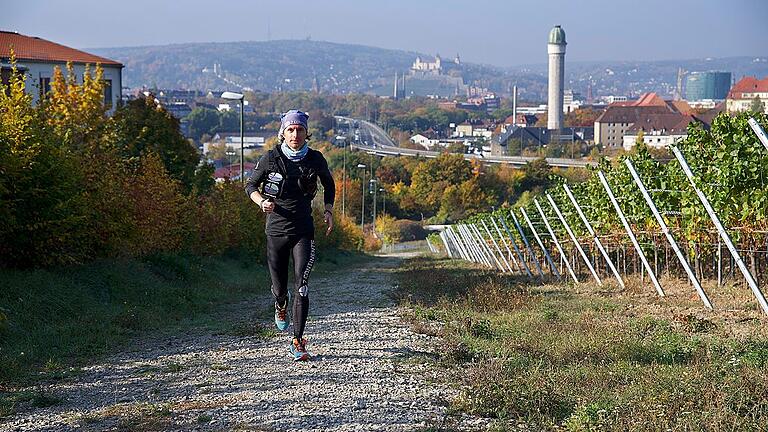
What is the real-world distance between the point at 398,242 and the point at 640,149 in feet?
260

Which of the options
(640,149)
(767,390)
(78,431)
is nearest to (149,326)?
(78,431)

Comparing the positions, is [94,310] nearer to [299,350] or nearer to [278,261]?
[278,261]

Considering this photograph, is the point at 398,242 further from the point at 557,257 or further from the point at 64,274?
the point at 64,274

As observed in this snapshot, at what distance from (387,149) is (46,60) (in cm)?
11054

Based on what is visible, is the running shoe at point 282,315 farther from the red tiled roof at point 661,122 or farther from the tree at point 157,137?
the red tiled roof at point 661,122

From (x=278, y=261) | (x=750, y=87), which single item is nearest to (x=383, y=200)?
(x=750, y=87)

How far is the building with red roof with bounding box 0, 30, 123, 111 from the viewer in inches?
1935

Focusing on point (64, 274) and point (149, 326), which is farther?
point (64, 274)

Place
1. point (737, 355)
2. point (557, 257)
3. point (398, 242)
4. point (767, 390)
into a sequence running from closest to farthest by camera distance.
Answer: point (767, 390), point (737, 355), point (557, 257), point (398, 242)

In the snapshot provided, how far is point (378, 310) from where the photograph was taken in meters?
13.9

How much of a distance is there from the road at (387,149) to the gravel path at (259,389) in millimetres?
90952

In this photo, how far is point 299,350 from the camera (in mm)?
8773

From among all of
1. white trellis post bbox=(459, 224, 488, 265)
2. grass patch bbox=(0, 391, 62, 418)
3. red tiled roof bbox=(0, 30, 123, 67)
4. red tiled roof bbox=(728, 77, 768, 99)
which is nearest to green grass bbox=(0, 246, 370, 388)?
grass patch bbox=(0, 391, 62, 418)

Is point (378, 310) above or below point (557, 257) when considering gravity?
above
